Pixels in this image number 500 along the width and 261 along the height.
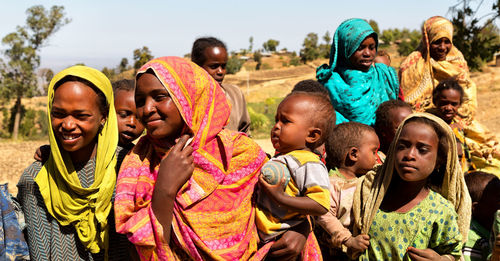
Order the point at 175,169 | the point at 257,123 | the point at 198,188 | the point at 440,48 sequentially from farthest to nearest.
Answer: the point at 257,123 < the point at 440,48 < the point at 198,188 < the point at 175,169

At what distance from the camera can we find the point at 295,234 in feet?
7.32

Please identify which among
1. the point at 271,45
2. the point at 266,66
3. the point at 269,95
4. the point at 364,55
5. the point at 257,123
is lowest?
the point at 269,95

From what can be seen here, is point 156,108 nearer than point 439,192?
Yes

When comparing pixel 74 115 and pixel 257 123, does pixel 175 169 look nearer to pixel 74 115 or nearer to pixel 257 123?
pixel 74 115

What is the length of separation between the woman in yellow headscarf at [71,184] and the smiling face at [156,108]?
18.1 inches

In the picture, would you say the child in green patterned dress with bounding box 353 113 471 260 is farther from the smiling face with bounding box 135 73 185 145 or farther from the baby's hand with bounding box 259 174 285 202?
the smiling face with bounding box 135 73 185 145

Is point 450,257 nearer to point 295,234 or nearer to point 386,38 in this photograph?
point 295,234

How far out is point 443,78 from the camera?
4855 mm

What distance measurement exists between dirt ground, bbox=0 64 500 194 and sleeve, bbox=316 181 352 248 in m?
10.2

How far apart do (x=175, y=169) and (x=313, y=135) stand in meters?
0.84

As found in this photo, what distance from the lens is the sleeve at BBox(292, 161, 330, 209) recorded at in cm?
210

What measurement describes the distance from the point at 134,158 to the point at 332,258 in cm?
150

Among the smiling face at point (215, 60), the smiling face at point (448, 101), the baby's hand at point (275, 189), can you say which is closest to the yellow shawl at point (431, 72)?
the smiling face at point (448, 101)

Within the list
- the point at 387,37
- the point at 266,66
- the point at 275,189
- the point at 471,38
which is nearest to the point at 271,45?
the point at 266,66
